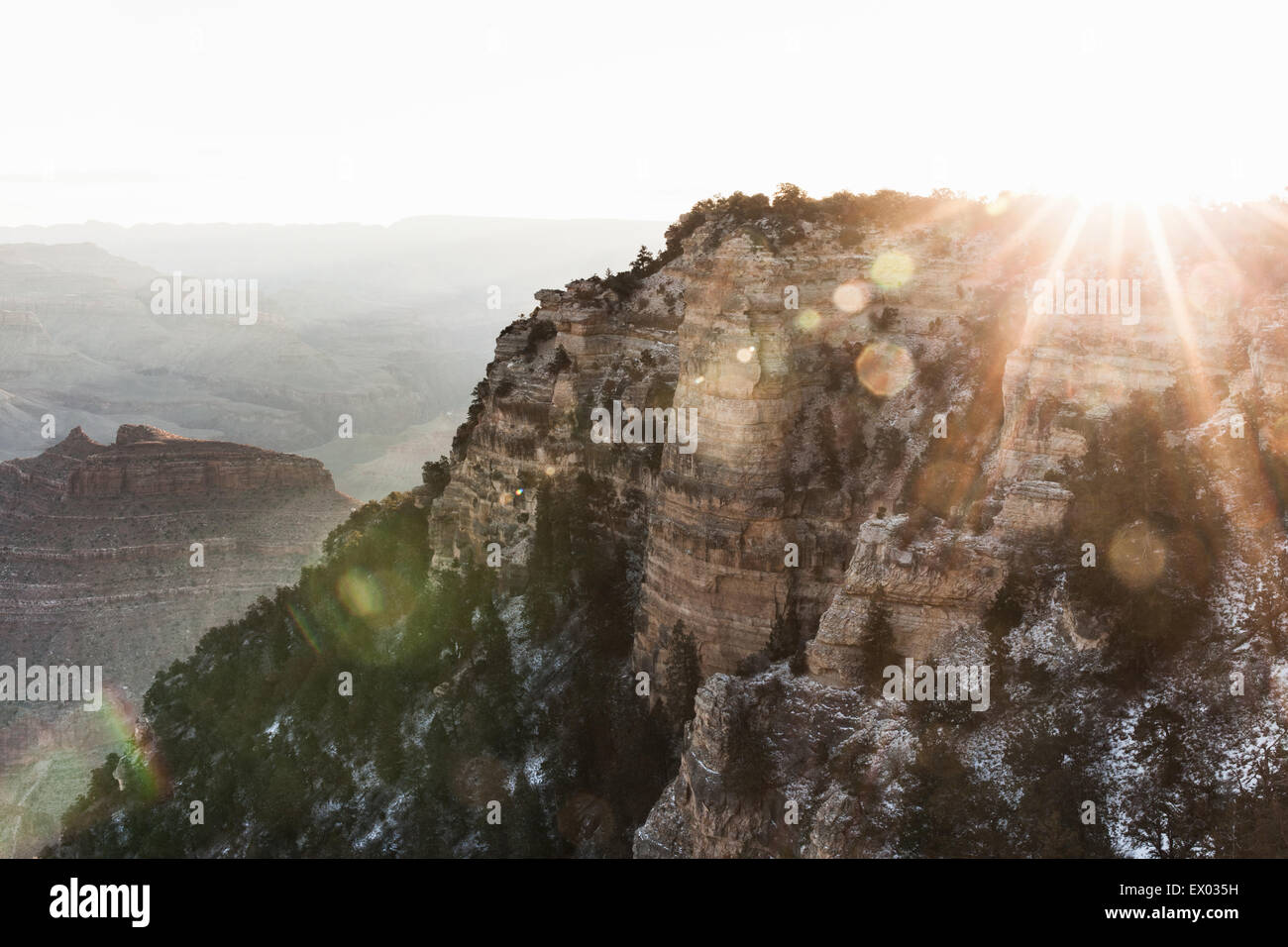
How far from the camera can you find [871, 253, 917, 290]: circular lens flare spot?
24562 millimetres

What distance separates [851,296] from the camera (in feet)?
81.9

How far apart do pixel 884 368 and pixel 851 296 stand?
1.86m

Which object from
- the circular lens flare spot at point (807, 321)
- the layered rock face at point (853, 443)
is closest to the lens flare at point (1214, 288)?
the layered rock face at point (853, 443)

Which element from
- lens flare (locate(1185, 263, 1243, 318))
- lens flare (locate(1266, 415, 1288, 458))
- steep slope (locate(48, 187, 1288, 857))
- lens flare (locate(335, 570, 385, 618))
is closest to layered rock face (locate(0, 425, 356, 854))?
steep slope (locate(48, 187, 1288, 857))

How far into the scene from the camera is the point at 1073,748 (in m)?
15.7

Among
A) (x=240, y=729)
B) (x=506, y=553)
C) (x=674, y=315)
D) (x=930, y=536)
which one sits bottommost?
(x=240, y=729)

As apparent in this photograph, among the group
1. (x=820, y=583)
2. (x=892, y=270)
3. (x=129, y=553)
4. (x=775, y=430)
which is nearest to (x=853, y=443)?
(x=775, y=430)

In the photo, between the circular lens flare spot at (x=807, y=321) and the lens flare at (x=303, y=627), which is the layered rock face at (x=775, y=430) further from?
the lens flare at (x=303, y=627)

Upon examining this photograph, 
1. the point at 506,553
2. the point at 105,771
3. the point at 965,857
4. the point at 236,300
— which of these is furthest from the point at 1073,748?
the point at 236,300

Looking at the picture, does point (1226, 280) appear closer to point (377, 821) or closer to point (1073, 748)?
point (1073, 748)

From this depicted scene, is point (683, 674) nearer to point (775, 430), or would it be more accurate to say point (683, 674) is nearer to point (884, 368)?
point (775, 430)

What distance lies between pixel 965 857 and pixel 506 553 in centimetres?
2079

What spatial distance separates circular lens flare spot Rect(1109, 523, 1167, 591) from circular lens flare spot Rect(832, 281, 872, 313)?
30.3 feet

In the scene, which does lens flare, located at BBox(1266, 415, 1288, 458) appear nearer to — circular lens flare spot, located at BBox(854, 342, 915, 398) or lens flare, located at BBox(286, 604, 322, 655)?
circular lens flare spot, located at BBox(854, 342, 915, 398)
